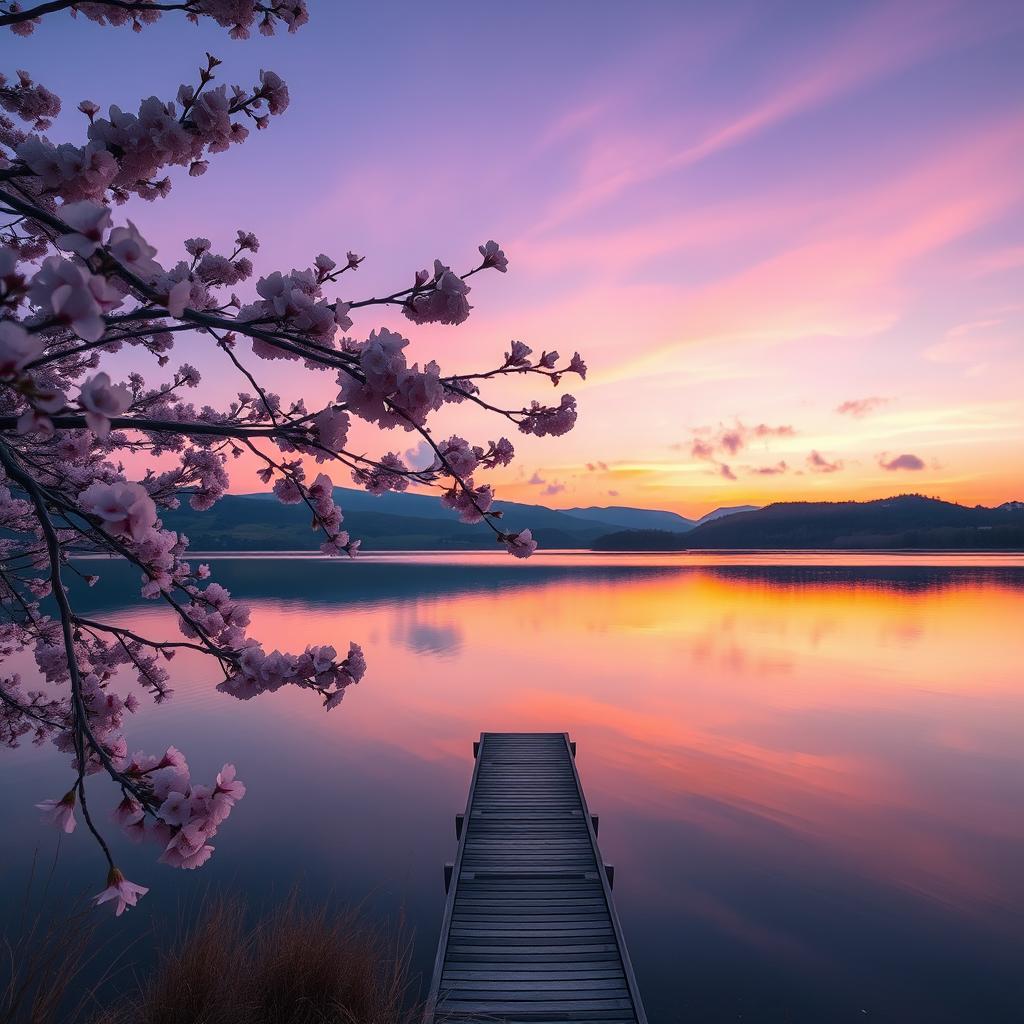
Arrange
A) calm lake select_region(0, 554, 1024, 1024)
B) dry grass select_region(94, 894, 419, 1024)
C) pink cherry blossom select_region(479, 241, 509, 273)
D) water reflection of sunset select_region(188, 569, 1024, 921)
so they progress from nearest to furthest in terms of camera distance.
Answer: pink cherry blossom select_region(479, 241, 509, 273) < dry grass select_region(94, 894, 419, 1024) < calm lake select_region(0, 554, 1024, 1024) < water reflection of sunset select_region(188, 569, 1024, 921)

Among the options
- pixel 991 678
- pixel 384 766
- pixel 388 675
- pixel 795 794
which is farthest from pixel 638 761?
pixel 991 678

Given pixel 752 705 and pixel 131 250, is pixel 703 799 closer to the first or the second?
pixel 752 705

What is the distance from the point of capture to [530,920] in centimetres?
963

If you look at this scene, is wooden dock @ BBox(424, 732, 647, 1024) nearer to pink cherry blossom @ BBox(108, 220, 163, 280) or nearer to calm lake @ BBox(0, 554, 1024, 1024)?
calm lake @ BBox(0, 554, 1024, 1024)

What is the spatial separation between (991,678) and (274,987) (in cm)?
3835

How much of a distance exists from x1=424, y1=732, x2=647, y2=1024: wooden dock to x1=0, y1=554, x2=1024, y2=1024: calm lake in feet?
8.16

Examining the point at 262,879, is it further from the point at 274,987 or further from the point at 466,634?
the point at 466,634

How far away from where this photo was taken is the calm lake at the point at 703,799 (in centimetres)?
1214

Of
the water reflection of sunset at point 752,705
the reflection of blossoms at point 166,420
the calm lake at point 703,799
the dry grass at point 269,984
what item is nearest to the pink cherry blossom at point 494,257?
the reflection of blossoms at point 166,420

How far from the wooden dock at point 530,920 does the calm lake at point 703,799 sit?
8.16 feet

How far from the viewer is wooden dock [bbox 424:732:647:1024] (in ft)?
25.8

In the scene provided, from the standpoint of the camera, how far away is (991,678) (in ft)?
110

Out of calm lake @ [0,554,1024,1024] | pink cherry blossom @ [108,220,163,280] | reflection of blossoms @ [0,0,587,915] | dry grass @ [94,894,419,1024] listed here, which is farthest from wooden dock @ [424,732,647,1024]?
pink cherry blossom @ [108,220,163,280]

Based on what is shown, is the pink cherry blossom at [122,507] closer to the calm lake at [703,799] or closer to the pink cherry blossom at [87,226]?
the pink cherry blossom at [87,226]
